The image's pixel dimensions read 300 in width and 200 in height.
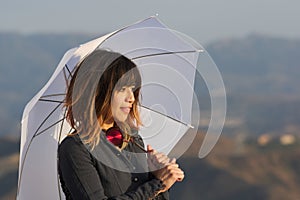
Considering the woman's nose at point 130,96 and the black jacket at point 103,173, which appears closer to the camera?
the black jacket at point 103,173

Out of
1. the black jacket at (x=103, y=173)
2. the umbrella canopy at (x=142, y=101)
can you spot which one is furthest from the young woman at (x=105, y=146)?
the umbrella canopy at (x=142, y=101)

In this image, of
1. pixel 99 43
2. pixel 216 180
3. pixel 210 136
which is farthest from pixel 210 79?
pixel 216 180

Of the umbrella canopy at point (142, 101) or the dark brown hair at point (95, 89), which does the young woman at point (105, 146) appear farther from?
the umbrella canopy at point (142, 101)

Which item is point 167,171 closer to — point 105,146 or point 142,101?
point 105,146

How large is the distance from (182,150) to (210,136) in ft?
0.55

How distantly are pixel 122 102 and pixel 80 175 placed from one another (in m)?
0.35

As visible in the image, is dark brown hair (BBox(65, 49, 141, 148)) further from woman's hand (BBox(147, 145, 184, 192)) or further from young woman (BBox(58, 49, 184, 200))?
woman's hand (BBox(147, 145, 184, 192))

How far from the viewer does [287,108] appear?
186 m

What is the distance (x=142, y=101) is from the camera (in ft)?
13.0

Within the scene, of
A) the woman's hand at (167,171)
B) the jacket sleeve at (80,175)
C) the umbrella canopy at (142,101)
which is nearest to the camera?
the jacket sleeve at (80,175)

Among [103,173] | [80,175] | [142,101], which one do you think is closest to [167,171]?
[103,173]

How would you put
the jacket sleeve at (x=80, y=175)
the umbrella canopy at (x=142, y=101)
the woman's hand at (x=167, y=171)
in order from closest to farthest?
the jacket sleeve at (x=80, y=175) → the woman's hand at (x=167, y=171) → the umbrella canopy at (x=142, y=101)

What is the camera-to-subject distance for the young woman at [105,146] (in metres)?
2.91

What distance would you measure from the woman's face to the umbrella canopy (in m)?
0.43
